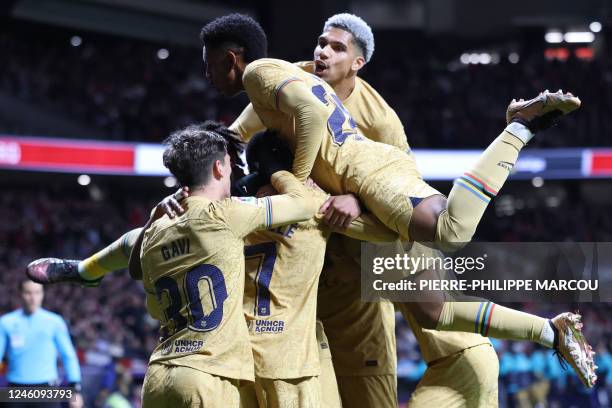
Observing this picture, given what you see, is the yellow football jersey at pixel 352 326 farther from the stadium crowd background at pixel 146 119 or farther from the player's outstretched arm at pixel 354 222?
the stadium crowd background at pixel 146 119

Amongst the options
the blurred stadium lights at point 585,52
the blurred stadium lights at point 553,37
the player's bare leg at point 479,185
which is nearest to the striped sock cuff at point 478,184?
the player's bare leg at point 479,185

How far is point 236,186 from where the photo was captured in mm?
4484

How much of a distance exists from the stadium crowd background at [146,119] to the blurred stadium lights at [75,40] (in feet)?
0.32

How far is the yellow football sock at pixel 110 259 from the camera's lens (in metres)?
4.95

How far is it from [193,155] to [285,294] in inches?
31.1

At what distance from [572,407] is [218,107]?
10.1 metres

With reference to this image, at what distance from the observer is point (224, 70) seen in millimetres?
4754

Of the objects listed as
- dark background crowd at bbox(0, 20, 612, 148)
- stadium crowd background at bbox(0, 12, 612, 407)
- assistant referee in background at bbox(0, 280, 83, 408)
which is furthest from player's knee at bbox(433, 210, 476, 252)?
dark background crowd at bbox(0, 20, 612, 148)

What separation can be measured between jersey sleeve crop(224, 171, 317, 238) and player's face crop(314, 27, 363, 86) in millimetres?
1051

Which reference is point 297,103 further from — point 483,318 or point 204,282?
point 483,318

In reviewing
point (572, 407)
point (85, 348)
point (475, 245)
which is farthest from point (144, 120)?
point (475, 245)

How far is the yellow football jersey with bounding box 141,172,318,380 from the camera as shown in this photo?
372 cm

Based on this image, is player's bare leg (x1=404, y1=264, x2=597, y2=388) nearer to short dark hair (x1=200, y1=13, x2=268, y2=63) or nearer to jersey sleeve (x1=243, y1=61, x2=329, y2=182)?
jersey sleeve (x1=243, y1=61, x2=329, y2=182)

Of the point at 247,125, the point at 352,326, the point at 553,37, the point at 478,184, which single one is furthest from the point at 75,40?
the point at 478,184
